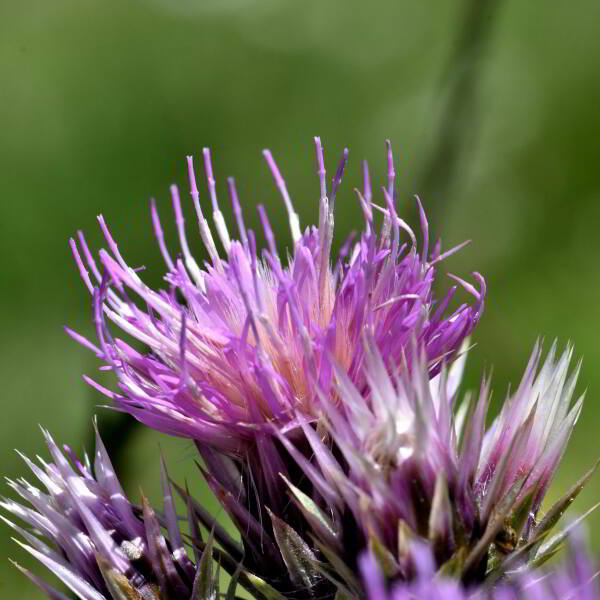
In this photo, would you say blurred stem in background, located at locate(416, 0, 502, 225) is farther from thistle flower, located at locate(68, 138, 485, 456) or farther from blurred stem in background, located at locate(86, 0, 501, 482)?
thistle flower, located at locate(68, 138, 485, 456)

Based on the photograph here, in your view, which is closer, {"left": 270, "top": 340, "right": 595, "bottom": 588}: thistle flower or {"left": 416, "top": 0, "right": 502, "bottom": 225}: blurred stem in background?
{"left": 270, "top": 340, "right": 595, "bottom": 588}: thistle flower

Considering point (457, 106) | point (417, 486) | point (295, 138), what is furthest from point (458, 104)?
point (417, 486)

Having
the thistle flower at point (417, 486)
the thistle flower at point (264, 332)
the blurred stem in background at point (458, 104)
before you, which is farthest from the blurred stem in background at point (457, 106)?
the thistle flower at point (417, 486)

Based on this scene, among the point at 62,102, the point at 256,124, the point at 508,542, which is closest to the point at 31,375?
the point at 62,102

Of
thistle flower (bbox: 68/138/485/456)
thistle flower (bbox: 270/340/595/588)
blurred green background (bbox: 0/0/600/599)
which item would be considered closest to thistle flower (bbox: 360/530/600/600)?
thistle flower (bbox: 270/340/595/588)

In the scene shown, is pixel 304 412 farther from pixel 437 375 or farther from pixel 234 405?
pixel 437 375
